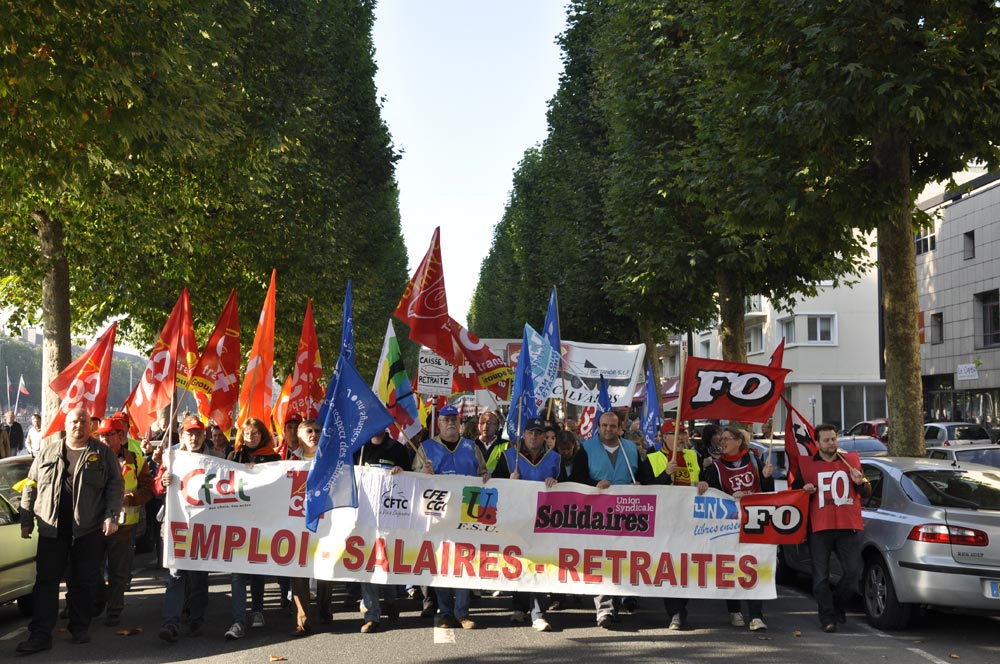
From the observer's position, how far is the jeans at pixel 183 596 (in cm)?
858

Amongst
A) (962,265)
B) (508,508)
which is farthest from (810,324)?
(508,508)

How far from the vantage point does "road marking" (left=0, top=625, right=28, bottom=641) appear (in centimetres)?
883

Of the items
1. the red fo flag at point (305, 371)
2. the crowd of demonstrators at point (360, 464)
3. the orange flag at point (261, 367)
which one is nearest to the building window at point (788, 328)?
the red fo flag at point (305, 371)

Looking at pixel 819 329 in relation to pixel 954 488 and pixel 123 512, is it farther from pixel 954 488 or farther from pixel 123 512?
pixel 123 512

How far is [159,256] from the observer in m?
21.0

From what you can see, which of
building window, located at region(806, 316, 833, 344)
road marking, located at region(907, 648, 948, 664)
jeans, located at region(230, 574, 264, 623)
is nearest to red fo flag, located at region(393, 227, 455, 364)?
jeans, located at region(230, 574, 264, 623)

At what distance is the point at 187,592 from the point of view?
949 centimetres

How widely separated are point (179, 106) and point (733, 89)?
23.0 feet

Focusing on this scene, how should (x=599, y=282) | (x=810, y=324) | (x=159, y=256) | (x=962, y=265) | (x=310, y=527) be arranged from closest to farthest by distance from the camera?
1. (x=310, y=527)
2. (x=159, y=256)
3. (x=599, y=282)
4. (x=962, y=265)
5. (x=810, y=324)

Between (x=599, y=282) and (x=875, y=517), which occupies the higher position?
(x=599, y=282)

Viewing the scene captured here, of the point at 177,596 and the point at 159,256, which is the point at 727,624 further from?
the point at 159,256

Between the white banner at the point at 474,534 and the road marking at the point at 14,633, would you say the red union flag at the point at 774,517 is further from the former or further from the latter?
the road marking at the point at 14,633

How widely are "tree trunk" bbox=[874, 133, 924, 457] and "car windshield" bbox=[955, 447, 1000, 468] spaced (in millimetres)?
4520

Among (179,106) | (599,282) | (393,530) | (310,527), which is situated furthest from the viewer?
(599,282)
